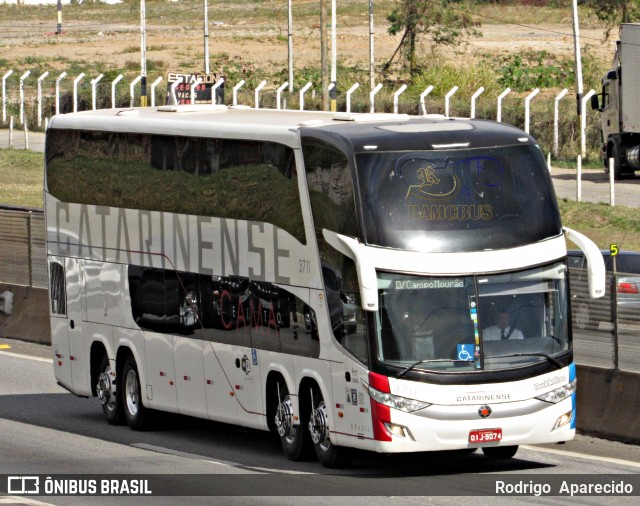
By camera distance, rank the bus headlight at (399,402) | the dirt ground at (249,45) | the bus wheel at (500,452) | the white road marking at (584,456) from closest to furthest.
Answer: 1. the bus headlight at (399,402)
2. the white road marking at (584,456)
3. the bus wheel at (500,452)
4. the dirt ground at (249,45)

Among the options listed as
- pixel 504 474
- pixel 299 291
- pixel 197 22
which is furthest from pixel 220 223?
pixel 197 22

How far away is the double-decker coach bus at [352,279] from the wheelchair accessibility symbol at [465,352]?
0.01 meters

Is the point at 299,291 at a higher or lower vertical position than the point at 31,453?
higher

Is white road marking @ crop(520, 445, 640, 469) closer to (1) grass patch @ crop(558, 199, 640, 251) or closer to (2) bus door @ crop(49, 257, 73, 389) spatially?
(2) bus door @ crop(49, 257, 73, 389)

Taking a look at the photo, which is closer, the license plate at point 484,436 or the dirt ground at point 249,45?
the license plate at point 484,436

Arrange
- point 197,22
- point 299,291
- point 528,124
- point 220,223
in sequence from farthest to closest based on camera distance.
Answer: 1. point 197,22
2. point 528,124
3. point 220,223
4. point 299,291

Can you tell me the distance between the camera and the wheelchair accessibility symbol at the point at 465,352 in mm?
15320

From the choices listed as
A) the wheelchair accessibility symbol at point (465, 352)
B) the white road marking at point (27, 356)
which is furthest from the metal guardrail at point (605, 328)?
the white road marking at point (27, 356)

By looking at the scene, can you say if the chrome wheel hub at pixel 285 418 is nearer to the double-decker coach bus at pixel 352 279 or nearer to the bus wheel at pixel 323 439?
the double-decker coach bus at pixel 352 279

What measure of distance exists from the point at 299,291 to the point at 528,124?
36274mm

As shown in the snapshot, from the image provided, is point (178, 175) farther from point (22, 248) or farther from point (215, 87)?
point (215, 87)

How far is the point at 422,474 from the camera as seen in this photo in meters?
15.8

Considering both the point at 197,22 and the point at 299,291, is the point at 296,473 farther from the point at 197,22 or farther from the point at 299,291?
the point at 197,22

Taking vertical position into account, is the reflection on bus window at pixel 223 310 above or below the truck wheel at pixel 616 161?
above
